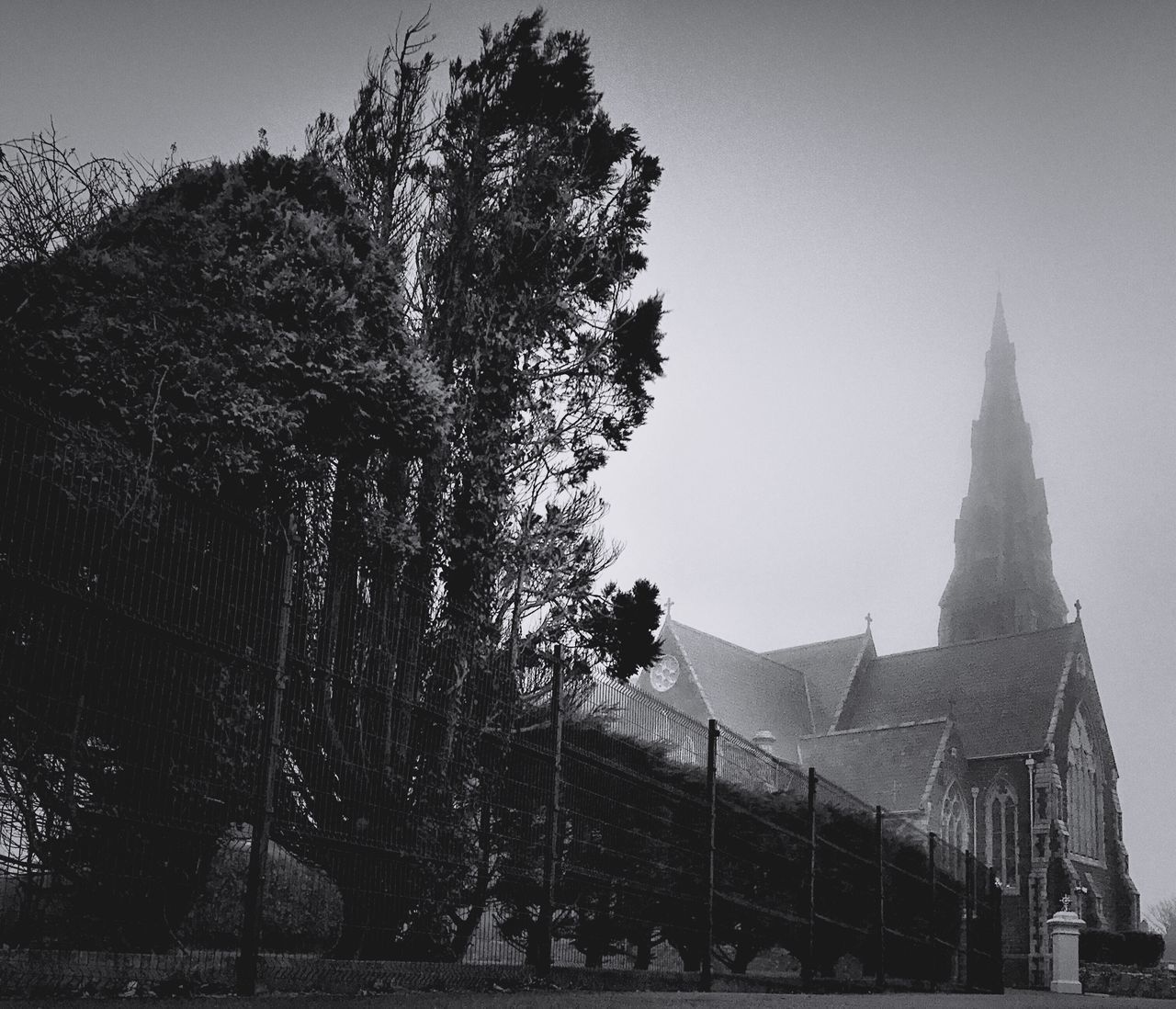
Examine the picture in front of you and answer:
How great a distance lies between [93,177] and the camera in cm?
805

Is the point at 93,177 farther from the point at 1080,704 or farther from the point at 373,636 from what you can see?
the point at 1080,704

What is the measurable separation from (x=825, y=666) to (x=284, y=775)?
1744 inches

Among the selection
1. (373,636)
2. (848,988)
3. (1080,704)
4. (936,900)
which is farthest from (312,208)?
(1080,704)

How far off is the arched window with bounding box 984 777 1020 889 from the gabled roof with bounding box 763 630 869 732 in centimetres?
703

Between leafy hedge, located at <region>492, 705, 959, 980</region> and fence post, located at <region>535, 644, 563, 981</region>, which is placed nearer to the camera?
fence post, located at <region>535, 644, 563, 981</region>

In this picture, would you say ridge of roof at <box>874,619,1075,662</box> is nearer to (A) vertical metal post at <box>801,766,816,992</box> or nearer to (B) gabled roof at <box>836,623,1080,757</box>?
(B) gabled roof at <box>836,623,1080,757</box>

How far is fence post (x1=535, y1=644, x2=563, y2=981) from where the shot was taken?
7.80 metres

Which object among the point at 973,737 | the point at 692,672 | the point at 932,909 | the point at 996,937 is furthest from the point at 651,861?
the point at 973,737

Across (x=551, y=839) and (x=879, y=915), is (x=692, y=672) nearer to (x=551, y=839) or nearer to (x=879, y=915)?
(x=879, y=915)

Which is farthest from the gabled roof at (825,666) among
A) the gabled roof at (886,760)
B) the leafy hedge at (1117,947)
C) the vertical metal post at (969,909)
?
the vertical metal post at (969,909)

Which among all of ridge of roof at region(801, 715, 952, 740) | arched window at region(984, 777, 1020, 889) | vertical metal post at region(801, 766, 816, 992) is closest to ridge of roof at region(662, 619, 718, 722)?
ridge of roof at region(801, 715, 952, 740)

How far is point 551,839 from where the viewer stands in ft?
25.7

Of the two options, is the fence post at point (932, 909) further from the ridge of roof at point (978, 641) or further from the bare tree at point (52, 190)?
the ridge of roof at point (978, 641)

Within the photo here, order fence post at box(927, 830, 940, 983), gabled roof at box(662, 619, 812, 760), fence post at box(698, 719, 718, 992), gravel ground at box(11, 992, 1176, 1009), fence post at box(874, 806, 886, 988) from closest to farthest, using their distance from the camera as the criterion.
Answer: gravel ground at box(11, 992, 1176, 1009) < fence post at box(698, 719, 718, 992) < fence post at box(874, 806, 886, 988) < fence post at box(927, 830, 940, 983) < gabled roof at box(662, 619, 812, 760)
